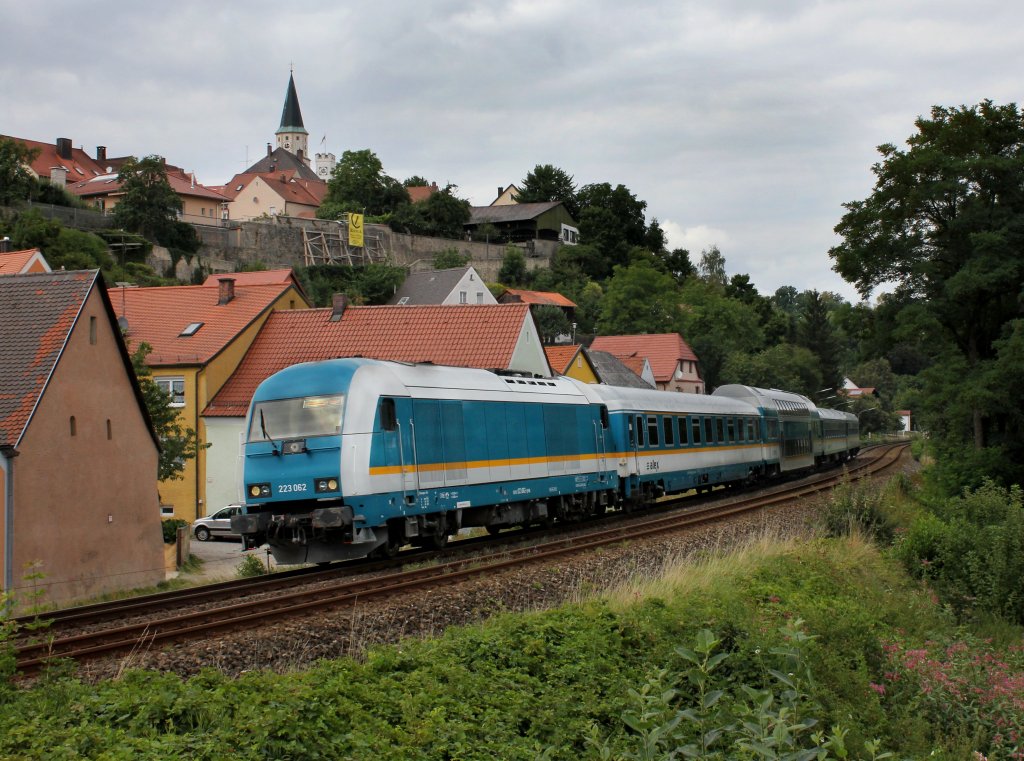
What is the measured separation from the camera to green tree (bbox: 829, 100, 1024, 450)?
102 feet

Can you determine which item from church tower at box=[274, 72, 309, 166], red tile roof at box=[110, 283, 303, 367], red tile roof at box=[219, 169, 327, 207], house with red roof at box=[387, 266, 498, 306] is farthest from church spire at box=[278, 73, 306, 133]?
red tile roof at box=[110, 283, 303, 367]

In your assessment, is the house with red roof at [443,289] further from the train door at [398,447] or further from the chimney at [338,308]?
the train door at [398,447]

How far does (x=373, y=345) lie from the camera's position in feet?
118

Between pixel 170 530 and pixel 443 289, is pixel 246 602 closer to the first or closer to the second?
pixel 170 530

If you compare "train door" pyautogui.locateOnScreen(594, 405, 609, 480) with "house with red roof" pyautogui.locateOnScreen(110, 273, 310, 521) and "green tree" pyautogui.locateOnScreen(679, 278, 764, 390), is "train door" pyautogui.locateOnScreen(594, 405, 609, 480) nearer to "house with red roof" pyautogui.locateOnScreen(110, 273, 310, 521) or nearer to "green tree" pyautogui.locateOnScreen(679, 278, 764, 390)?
"house with red roof" pyautogui.locateOnScreen(110, 273, 310, 521)

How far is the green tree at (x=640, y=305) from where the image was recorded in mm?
80812

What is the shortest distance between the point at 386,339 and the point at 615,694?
28.3m

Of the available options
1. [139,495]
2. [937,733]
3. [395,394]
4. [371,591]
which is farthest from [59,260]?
[937,733]

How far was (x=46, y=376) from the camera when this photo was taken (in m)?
19.5

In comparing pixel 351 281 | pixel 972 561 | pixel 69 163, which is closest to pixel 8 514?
pixel 972 561

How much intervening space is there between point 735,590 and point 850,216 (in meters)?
24.3

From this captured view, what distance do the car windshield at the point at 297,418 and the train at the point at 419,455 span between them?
18 millimetres

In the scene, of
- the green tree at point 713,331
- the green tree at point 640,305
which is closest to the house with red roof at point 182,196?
the green tree at point 640,305

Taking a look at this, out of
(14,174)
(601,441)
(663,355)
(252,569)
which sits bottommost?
(252,569)
